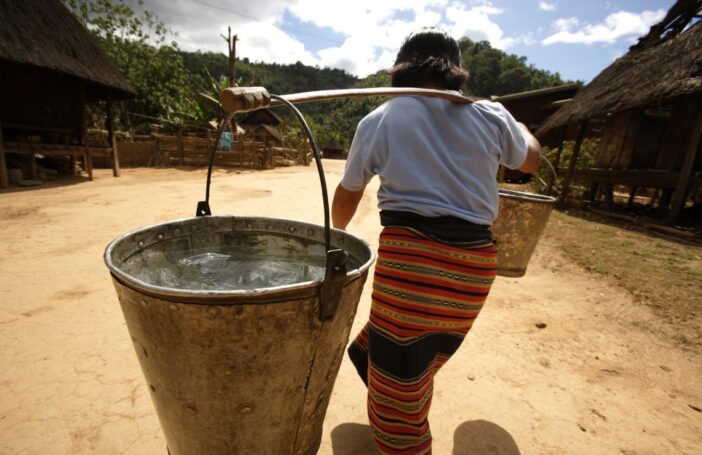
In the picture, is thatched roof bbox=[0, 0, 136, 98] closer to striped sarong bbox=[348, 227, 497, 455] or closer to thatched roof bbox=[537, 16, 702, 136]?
striped sarong bbox=[348, 227, 497, 455]

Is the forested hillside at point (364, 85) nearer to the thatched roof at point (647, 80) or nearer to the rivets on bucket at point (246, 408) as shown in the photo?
the thatched roof at point (647, 80)

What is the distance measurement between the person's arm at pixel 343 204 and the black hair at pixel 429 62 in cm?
46

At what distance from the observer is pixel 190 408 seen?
961 millimetres

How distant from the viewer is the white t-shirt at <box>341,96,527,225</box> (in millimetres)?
1166

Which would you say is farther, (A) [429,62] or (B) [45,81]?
(B) [45,81]

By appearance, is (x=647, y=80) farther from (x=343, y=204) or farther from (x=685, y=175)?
(x=343, y=204)

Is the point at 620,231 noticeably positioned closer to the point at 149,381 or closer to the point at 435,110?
the point at 435,110

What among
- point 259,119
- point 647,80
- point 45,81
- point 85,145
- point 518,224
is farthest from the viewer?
point 259,119

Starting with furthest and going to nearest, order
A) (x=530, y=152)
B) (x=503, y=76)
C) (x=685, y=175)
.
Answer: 1. (x=503, y=76)
2. (x=685, y=175)
3. (x=530, y=152)

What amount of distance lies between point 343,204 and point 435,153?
45 cm

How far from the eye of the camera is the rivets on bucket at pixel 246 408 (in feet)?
3.09

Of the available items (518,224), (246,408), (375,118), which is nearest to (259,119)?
(518,224)

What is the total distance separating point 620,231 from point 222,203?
24.9 ft

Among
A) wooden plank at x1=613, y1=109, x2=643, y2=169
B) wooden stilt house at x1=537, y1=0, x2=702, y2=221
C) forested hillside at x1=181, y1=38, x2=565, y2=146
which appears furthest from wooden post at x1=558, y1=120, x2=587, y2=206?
forested hillside at x1=181, y1=38, x2=565, y2=146
